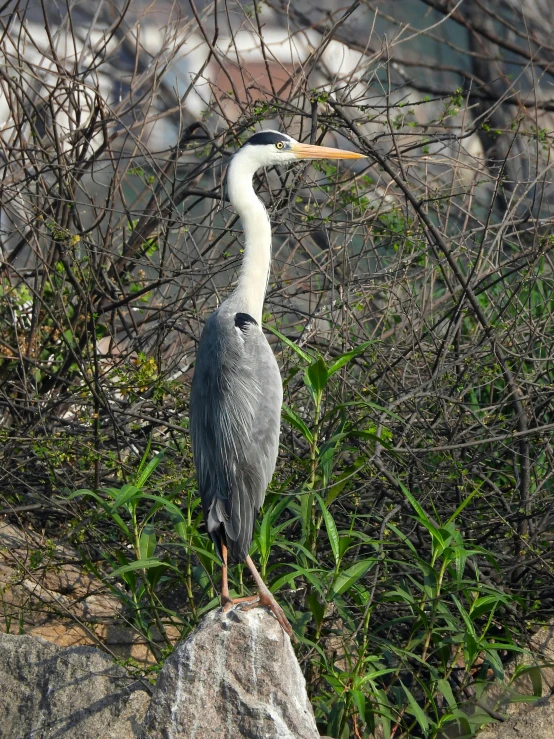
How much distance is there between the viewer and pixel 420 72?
13.0 metres

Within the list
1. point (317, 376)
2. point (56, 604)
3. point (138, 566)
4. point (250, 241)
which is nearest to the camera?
point (138, 566)

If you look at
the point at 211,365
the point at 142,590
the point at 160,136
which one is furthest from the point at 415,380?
the point at 160,136

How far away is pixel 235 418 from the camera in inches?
165

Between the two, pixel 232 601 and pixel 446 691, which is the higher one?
pixel 232 601

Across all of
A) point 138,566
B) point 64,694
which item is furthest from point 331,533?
point 64,694

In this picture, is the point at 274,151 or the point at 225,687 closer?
the point at 225,687

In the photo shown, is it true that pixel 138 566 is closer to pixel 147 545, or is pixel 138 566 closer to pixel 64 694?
pixel 147 545

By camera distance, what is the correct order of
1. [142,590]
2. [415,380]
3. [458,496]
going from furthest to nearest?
[415,380] < [458,496] < [142,590]

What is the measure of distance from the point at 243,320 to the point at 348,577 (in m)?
1.16

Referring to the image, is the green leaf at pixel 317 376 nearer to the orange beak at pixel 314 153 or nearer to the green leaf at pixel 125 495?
the green leaf at pixel 125 495

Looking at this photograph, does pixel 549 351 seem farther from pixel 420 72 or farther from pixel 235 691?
pixel 420 72

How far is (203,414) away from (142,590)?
0.78 m

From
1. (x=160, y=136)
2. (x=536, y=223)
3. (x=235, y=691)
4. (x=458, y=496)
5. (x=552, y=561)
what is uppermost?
(x=160, y=136)

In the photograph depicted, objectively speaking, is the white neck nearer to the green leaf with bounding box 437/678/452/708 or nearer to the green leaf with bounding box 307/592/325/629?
the green leaf with bounding box 307/592/325/629
